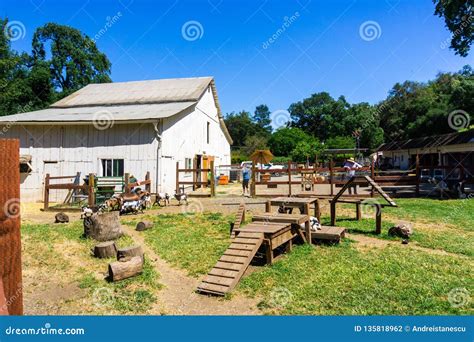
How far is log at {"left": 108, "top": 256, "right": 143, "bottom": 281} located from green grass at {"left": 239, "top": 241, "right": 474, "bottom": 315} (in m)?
2.06

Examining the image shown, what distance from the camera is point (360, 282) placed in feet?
17.6

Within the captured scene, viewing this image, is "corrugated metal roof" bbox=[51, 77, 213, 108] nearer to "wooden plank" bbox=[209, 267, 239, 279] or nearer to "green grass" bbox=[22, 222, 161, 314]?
"green grass" bbox=[22, 222, 161, 314]

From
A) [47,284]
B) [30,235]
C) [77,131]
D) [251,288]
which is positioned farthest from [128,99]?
[251,288]

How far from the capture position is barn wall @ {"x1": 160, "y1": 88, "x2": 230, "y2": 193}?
1697cm

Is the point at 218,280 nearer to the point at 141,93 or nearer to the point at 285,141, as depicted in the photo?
the point at 141,93

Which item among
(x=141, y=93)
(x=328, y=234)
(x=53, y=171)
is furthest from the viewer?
(x=141, y=93)

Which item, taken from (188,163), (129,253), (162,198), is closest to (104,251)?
(129,253)

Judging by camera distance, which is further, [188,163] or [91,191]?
[188,163]

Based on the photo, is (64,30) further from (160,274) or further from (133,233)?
(160,274)

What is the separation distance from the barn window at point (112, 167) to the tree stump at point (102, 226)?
8.49 metres

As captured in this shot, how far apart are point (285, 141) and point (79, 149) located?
4715cm

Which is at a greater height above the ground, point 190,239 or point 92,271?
point 190,239

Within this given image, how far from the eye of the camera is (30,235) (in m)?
9.19

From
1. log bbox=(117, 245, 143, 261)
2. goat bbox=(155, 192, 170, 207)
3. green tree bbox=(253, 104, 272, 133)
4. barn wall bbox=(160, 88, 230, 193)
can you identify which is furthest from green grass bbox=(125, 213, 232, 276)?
green tree bbox=(253, 104, 272, 133)
